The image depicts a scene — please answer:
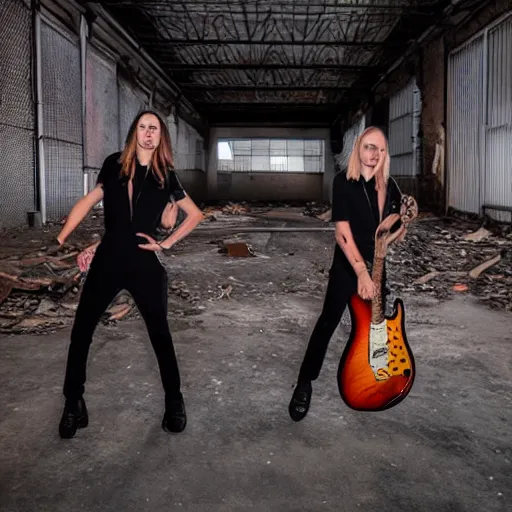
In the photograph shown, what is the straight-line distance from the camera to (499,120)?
8789mm

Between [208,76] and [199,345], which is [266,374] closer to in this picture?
[199,345]

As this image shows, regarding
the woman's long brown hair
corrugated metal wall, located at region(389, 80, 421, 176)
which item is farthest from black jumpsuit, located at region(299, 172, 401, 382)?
corrugated metal wall, located at region(389, 80, 421, 176)

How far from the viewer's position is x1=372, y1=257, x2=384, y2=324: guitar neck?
261cm

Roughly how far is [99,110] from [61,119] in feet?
6.61

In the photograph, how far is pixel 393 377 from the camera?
2623 millimetres

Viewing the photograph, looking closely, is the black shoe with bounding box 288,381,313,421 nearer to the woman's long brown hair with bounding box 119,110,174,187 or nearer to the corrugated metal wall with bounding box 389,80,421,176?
the woman's long brown hair with bounding box 119,110,174,187

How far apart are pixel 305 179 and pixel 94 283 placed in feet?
78.6

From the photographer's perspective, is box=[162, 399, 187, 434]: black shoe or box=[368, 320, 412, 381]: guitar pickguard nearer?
box=[368, 320, 412, 381]: guitar pickguard

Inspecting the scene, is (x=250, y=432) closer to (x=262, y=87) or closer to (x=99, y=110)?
(x=99, y=110)

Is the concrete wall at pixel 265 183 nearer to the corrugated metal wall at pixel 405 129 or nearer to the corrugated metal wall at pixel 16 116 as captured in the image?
the corrugated metal wall at pixel 405 129

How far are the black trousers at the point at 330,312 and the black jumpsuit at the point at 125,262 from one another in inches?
31.0

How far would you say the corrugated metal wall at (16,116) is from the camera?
24.4 ft

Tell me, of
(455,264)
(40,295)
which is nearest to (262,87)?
(455,264)

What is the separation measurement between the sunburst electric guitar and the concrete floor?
0.28 metres
